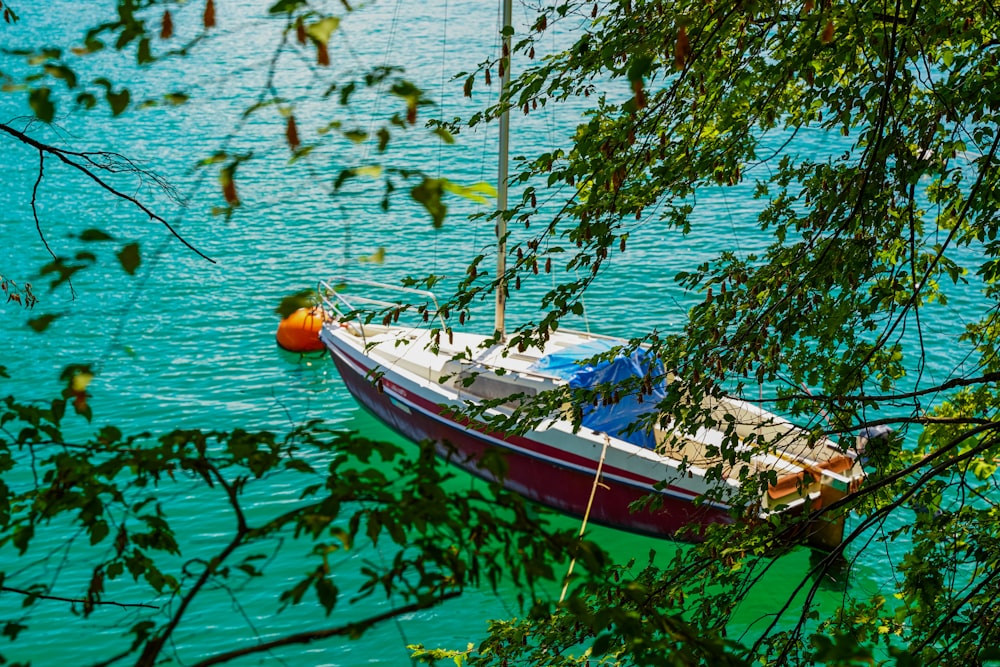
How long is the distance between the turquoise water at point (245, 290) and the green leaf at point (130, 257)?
19.0 ft

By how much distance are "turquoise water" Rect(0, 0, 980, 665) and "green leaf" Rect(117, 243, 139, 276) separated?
5794mm

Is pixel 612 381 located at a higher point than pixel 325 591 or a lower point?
lower

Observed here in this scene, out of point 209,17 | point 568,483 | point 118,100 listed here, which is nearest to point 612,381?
point 568,483

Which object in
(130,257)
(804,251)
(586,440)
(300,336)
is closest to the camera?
(130,257)

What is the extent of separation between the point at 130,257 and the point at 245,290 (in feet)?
54.7

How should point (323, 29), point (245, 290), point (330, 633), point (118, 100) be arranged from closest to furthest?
point (323, 29) → point (330, 633) → point (118, 100) → point (245, 290)

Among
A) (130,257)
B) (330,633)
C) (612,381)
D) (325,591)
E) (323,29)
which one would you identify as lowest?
(612,381)

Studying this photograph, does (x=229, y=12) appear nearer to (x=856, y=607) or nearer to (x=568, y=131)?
(x=568, y=131)

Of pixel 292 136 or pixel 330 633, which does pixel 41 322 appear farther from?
pixel 330 633

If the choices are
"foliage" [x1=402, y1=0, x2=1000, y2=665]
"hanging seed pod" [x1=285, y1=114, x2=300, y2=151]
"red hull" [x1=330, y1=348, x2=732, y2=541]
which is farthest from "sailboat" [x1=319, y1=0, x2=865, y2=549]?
"hanging seed pod" [x1=285, y1=114, x2=300, y2=151]

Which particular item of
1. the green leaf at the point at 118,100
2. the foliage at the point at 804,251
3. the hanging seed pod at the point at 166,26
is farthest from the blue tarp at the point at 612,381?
the hanging seed pod at the point at 166,26

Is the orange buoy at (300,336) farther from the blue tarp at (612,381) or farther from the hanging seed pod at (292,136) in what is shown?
the hanging seed pod at (292,136)

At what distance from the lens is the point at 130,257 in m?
2.80

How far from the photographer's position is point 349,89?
2.82m
